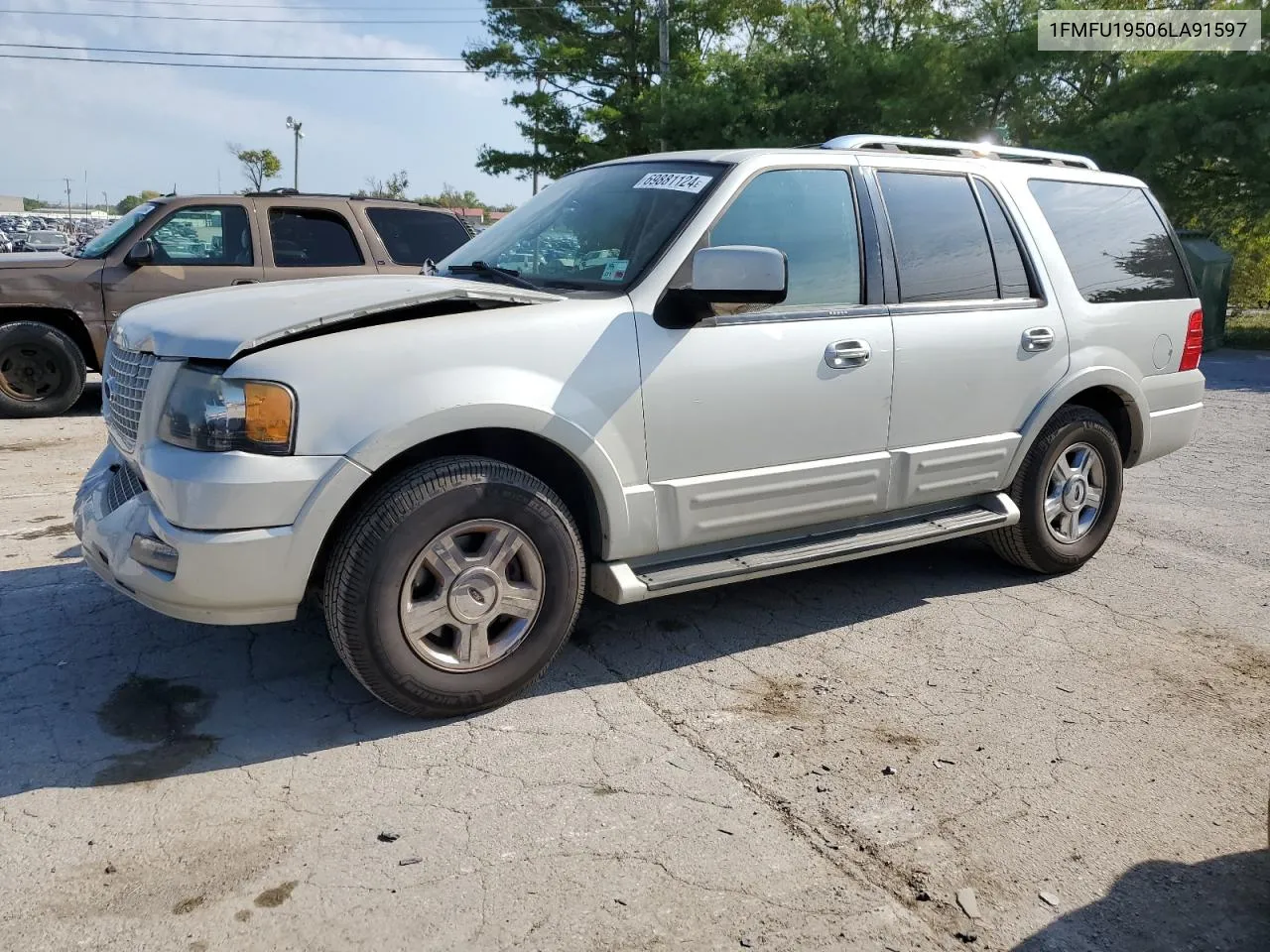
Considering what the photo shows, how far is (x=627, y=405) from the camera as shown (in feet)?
11.6

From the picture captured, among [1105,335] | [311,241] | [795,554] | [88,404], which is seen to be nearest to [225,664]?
[795,554]

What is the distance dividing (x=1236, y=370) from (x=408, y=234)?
1112 centimetres

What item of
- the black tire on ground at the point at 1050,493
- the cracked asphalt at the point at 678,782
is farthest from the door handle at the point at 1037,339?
the cracked asphalt at the point at 678,782

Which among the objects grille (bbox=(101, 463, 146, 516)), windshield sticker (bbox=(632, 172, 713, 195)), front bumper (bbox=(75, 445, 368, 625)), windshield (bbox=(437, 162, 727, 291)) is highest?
windshield sticker (bbox=(632, 172, 713, 195))

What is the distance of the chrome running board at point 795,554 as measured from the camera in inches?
144

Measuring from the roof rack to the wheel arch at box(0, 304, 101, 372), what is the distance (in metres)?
6.70

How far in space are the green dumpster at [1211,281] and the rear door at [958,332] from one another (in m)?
13.5

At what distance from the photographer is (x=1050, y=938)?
8.09ft

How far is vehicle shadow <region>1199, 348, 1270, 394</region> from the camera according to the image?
12.4 metres

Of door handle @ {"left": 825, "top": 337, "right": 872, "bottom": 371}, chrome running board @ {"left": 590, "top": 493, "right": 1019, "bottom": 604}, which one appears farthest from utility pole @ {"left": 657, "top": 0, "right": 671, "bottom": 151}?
door handle @ {"left": 825, "top": 337, "right": 872, "bottom": 371}

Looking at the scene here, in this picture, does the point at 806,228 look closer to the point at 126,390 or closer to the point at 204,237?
the point at 126,390

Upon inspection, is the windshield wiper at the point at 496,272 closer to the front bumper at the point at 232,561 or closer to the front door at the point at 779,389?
the front door at the point at 779,389

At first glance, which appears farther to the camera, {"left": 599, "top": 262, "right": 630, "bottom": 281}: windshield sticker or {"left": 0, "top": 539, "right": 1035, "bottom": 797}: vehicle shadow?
{"left": 599, "top": 262, "right": 630, "bottom": 281}: windshield sticker

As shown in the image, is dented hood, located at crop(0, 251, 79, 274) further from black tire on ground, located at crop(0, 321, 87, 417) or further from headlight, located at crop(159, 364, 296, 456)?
headlight, located at crop(159, 364, 296, 456)
